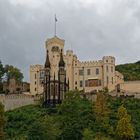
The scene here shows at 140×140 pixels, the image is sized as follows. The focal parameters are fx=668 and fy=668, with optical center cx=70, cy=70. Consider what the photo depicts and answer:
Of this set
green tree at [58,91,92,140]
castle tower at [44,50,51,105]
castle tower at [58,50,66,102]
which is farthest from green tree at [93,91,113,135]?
castle tower at [44,50,51,105]

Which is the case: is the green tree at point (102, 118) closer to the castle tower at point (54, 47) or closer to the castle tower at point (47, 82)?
the castle tower at point (47, 82)

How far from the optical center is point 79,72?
128500 millimetres

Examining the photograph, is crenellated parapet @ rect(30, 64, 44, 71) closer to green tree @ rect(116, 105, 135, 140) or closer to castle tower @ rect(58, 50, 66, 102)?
castle tower @ rect(58, 50, 66, 102)

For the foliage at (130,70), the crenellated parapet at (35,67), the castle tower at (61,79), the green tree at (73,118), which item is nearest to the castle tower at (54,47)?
the crenellated parapet at (35,67)

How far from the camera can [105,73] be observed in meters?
125

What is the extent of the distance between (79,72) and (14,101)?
17.1 meters

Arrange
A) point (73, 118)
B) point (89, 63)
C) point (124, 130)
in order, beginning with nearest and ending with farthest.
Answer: point (124, 130) < point (73, 118) < point (89, 63)

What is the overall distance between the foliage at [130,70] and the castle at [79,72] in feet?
A: 37.7

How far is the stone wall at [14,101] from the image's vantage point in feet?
381

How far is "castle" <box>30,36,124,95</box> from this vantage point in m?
125

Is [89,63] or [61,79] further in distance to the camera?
[89,63]

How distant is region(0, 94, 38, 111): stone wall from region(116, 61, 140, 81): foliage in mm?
27309

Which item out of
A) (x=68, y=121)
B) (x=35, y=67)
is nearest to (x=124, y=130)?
(x=68, y=121)

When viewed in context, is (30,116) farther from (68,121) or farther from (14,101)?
(68,121)
